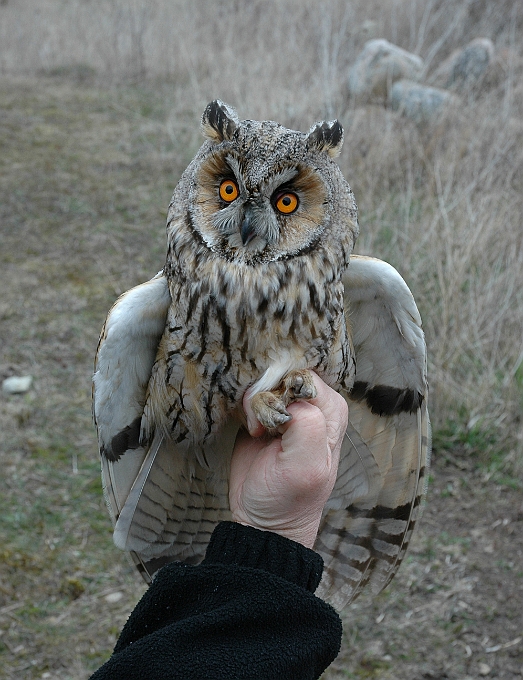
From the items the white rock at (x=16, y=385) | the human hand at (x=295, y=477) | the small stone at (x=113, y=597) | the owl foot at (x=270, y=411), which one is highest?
the owl foot at (x=270, y=411)

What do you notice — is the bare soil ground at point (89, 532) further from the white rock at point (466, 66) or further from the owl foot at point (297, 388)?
the white rock at point (466, 66)

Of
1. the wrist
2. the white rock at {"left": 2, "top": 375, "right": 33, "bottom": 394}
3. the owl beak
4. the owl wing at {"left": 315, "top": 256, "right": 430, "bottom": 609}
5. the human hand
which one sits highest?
the owl beak

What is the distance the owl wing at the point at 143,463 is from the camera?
89.9 inches

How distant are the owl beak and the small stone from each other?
2.14m

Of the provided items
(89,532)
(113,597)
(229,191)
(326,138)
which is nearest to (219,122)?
(229,191)

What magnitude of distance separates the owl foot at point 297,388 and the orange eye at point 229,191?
53 cm

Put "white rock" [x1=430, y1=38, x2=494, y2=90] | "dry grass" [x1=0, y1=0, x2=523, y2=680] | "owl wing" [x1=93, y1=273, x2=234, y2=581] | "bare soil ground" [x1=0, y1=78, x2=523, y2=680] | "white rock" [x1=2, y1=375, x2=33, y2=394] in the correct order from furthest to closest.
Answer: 1. "white rock" [x1=430, y1=38, x2=494, y2=90]
2. "white rock" [x1=2, y1=375, x2=33, y2=394]
3. "dry grass" [x1=0, y1=0, x2=523, y2=680]
4. "bare soil ground" [x1=0, y1=78, x2=523, y2=680]
5. "owl wing" [x1=93, y1=273, x2=234, y2=581]

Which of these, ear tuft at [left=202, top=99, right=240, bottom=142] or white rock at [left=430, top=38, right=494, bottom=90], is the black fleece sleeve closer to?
ear tuft at [left=202, top=99, right=240, bottom=142]

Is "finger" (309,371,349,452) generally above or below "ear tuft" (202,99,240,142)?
below

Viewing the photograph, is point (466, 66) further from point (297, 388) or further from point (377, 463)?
point (297, 388)

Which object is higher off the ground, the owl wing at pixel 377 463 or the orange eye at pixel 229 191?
the orange eye at pixel 229 191

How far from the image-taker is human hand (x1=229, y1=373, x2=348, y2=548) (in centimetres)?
183

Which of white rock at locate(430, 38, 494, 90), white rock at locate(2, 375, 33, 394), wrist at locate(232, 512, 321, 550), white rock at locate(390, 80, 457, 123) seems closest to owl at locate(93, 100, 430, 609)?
wrist at locate(232, 512, 321, 550)

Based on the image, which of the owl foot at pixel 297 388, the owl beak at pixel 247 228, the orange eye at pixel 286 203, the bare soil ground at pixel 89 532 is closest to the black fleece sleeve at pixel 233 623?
the owl foot at pixel 297 388
